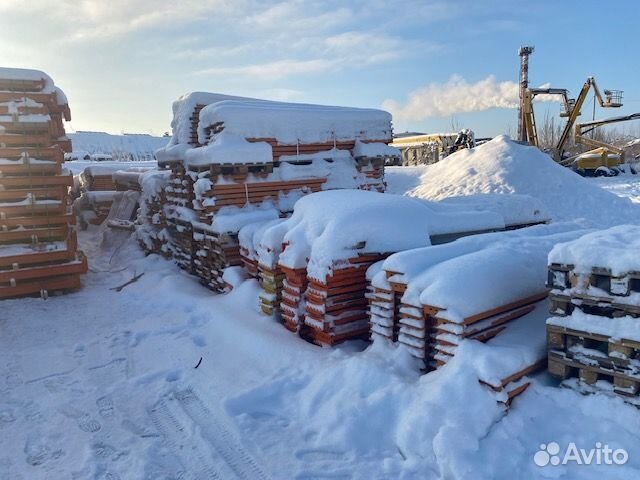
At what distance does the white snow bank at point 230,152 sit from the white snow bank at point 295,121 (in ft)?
0.70

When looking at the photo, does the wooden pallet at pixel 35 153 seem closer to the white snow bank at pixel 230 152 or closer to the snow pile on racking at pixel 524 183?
the white snow bank at pixel 230 152

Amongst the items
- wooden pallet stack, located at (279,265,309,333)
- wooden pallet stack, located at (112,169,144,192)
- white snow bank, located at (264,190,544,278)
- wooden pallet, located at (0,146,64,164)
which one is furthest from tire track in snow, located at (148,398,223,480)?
wooden pallet stack, located at (112,169,144,192)

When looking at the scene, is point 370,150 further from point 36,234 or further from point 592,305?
point 592,305

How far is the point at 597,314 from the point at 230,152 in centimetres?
642

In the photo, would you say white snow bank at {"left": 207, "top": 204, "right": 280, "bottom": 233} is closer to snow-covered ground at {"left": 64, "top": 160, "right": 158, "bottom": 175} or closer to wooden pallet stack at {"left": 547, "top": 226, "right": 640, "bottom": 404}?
wooden pallet stack at {"left": 547, "top": 226, "right": 640, "bottom": 404}

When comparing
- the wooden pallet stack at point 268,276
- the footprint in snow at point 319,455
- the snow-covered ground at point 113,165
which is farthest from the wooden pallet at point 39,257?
the snow-covered ground at point 113,165

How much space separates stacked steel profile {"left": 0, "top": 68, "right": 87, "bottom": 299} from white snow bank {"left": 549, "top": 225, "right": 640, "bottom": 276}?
27.5 feet

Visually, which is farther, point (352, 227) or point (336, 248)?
point (352, 227)

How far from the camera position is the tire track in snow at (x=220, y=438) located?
12.4 feet

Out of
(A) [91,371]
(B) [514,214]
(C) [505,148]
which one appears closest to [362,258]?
(A) [91,371]

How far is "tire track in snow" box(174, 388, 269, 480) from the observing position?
3766 mm

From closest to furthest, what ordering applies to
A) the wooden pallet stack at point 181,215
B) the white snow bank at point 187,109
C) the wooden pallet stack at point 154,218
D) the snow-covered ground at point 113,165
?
the wooden pallet stack at point 181,215
the white snow bank at point 187,109
the wooden pallet stack at point 154,218
the snow-covered ground at point 113,165

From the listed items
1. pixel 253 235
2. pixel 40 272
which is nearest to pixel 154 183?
pixel 40 272

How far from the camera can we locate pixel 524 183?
17.3m
